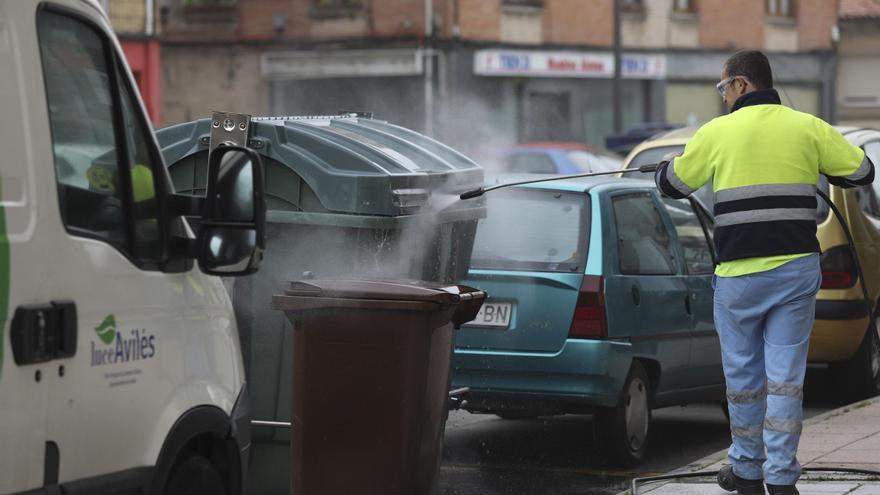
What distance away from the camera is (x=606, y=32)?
1432 inches

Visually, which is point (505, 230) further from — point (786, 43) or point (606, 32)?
point (786, 43)

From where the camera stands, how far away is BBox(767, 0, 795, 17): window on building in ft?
132

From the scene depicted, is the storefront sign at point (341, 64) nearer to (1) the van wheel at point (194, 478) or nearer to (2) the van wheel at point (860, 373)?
(2) the van wheel at point (860, 373)

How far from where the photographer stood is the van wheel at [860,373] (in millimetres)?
10312

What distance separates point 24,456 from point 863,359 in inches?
296

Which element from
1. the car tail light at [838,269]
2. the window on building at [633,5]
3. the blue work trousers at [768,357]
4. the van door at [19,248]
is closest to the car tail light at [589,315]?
the blue work trousers at [768,357]

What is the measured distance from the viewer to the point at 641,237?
871 cm

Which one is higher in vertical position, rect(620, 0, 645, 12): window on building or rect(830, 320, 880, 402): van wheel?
rect(620, 0, 645, 12): window on building

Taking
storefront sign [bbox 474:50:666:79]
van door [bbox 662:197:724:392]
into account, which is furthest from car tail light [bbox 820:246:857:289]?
storefront sign [bbox 474:50:666:79]

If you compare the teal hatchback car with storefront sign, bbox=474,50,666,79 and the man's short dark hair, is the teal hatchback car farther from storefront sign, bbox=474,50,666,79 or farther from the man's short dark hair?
storefront sign, bbox=474,50,666,79

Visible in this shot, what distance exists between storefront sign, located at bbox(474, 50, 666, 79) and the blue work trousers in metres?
27.4

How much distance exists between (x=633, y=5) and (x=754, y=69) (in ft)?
102

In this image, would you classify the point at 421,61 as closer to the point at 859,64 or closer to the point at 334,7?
the point at 334,7

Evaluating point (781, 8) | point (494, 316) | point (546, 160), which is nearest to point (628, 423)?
point (494, 316)
